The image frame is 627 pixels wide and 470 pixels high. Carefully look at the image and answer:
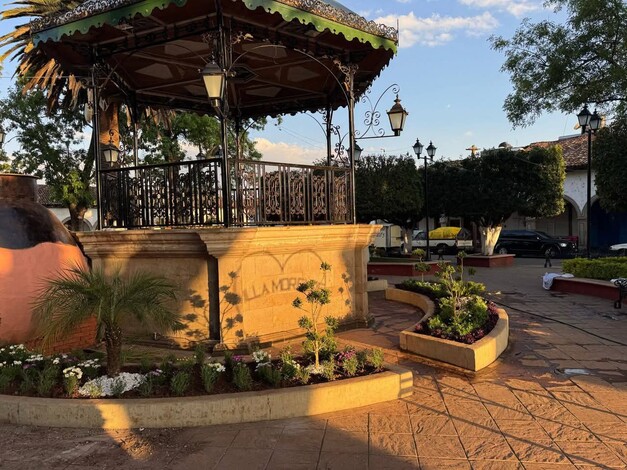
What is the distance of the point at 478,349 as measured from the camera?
6.03 metres

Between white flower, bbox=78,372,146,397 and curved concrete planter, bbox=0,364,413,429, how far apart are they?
7.4 inches

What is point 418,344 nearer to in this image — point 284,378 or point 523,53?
point 284,378

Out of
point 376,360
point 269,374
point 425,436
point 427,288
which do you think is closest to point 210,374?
point 269,374

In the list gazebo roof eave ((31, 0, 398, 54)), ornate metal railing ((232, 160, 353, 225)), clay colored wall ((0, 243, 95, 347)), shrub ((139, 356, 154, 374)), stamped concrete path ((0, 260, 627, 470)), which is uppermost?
gazebo roof eave ((31, 0, 398, 54))

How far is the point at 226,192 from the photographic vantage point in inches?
261

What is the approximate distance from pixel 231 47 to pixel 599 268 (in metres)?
11.7

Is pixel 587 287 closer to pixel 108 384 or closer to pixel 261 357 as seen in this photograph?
pixel 261 357

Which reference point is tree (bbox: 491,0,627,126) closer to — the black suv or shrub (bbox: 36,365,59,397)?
shrub (bbox: 36,365,59,397)

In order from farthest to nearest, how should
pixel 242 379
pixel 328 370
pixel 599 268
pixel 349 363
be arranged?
1. pixel 599 268
2. pixel 349 363
3. pixel 328 370
4. pixel 242 379

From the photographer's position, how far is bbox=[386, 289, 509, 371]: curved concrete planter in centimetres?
605

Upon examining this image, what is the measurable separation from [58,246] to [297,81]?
19.0 ft

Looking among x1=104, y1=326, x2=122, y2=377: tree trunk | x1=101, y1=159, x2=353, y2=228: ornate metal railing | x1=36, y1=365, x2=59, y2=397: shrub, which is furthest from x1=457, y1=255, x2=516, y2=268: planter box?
x1=36, y1=365, x2=59, y2=397: shrub

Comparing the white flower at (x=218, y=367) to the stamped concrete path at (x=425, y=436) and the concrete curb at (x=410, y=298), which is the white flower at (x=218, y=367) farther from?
the concrete curb at (x=410, y=298)

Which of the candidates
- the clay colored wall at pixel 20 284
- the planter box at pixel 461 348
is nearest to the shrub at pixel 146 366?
the clay colored wall at pixel 20 284
